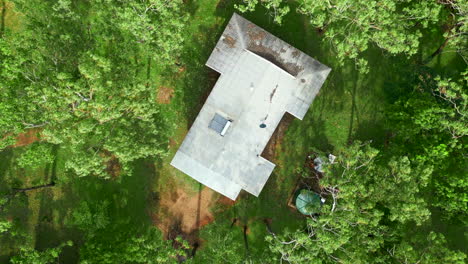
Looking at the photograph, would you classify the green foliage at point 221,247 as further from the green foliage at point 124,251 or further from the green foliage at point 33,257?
the green foliage at point 33,257

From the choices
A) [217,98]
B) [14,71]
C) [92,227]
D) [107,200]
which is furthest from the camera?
[107,200]

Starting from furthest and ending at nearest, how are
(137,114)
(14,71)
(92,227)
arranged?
(92,227), (137,114), (14,71)

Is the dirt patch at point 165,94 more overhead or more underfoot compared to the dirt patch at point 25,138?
more overhead

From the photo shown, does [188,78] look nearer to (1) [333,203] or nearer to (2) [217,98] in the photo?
(2) [217,98]

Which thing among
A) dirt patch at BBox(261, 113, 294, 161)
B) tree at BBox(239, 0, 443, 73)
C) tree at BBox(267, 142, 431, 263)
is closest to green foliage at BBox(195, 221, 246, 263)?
tree at BBox(267, 142, 431, 263)

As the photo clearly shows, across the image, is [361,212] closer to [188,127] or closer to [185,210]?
[185,210]

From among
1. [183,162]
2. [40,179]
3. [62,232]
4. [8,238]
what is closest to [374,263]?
[183,162]

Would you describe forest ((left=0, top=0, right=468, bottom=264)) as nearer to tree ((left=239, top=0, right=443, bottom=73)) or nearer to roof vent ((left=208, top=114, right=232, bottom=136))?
tree ((left=239, top=0, right=443, bottom=73))

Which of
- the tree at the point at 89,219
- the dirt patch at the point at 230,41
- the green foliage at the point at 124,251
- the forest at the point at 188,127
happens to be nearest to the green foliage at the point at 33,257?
the forest at the point at 188,127
